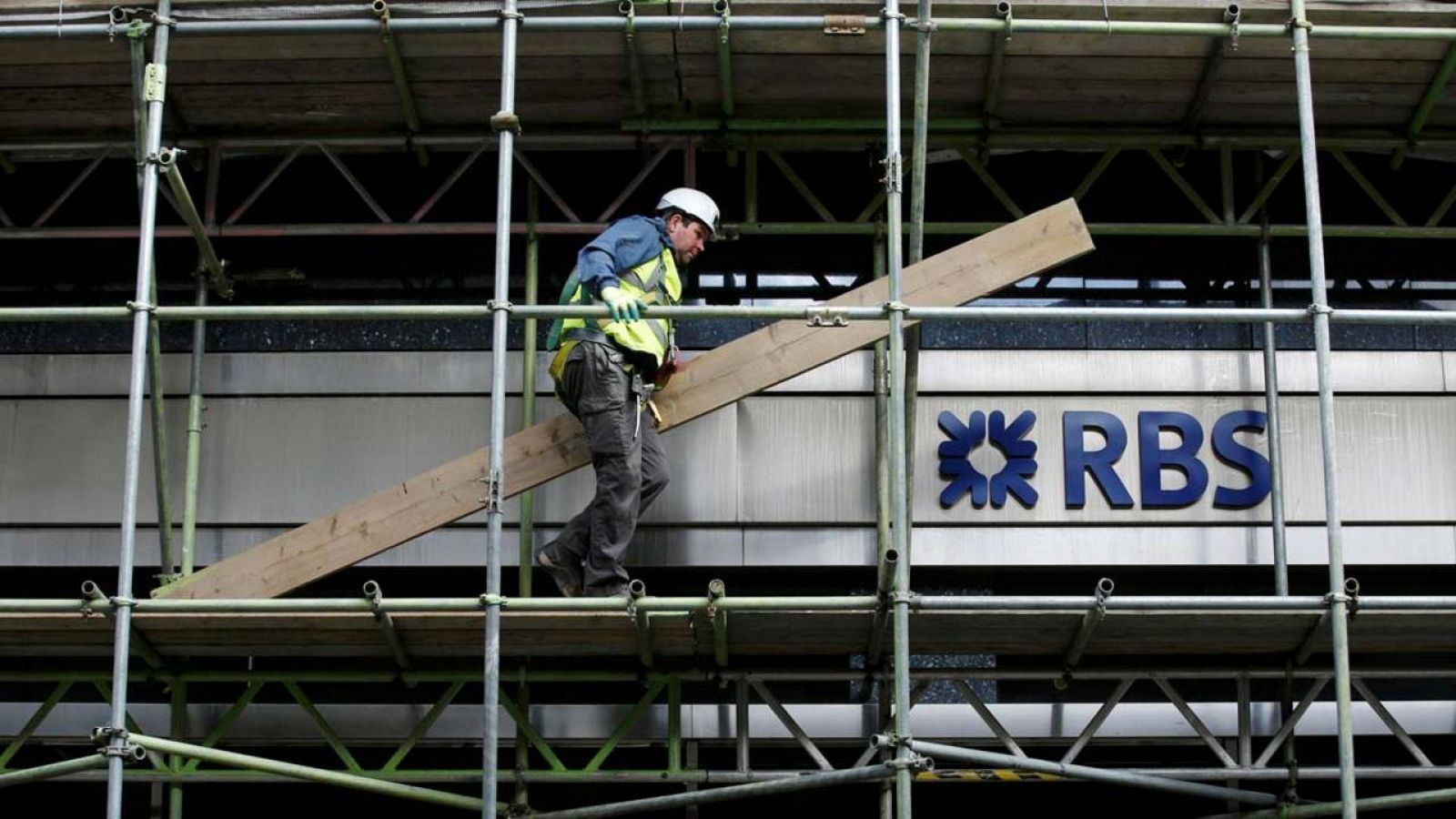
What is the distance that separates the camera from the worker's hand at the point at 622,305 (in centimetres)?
1008

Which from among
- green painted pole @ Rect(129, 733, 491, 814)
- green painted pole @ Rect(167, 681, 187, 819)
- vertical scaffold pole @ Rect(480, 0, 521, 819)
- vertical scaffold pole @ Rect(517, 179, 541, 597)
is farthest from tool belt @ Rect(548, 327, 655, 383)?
green painted pole @ Rect(167, 681, 187, 819)

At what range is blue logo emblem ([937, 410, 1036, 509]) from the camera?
12.0 meters

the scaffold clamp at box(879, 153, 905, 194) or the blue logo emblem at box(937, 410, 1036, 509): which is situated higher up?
the scaffold clamp at box(879, 153, 905, 194)

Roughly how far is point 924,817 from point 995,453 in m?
1.94

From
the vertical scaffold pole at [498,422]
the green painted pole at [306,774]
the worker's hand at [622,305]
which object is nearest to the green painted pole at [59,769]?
the green painted pole at [306,774]

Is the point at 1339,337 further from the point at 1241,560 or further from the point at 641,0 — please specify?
the point at 641,0

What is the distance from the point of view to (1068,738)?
11.8 m

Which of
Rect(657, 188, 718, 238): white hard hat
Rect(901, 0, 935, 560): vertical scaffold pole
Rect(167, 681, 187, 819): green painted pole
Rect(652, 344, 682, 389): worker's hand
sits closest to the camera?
Rect(901, 0, 935, 560): vertical scaffold pole

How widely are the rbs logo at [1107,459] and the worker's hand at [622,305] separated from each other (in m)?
2.50

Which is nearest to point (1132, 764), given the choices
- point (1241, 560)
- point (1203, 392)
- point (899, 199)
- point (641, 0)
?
point (1241, 560)

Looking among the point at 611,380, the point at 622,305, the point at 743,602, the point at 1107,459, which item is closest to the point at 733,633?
the point at 743,602

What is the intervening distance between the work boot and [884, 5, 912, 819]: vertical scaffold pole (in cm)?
161

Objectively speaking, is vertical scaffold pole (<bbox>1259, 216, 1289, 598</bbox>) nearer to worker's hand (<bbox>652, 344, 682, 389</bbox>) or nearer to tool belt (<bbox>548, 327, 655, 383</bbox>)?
worker's hand (<bbox>652, 344, 682, 389</bbox>)

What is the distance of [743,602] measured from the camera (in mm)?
9992
